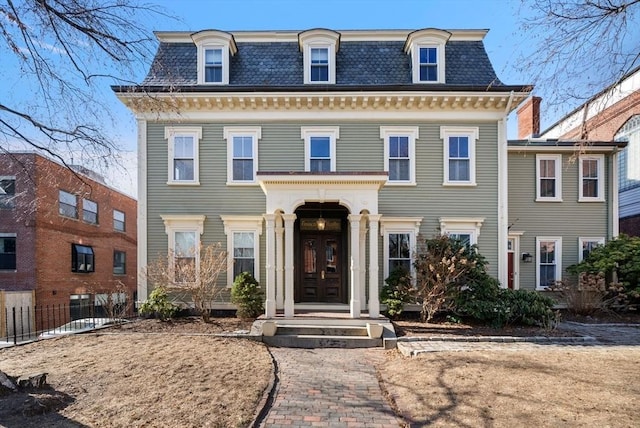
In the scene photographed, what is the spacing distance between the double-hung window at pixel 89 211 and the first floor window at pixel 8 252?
3810mm

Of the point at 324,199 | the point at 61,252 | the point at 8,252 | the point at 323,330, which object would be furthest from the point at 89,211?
the point at 323,330

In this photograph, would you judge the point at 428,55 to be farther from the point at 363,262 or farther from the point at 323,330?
the point at 323,330

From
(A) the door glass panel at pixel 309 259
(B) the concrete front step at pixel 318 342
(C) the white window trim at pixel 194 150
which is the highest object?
(C) the white window trim at pixel 194 150

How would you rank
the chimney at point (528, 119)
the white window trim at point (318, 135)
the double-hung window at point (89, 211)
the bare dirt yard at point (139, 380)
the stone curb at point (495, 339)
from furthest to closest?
the double-hung window at point (89, 211), the chimney at point (528, 119), the white window trim at point (318, 135), the stone curb at point (495, 339), the bare dirt yard at point (139, 380)

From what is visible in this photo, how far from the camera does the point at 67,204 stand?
20.5m

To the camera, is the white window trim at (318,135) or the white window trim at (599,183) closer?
the white window trim at (318,135)

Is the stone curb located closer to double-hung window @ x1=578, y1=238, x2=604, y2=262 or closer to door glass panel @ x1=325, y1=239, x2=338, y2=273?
door glass panel @ x1=325, y1=239, x2=338, y2=273

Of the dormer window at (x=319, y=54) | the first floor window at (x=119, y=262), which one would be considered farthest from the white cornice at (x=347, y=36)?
the first floor window at (x=119, y=262)

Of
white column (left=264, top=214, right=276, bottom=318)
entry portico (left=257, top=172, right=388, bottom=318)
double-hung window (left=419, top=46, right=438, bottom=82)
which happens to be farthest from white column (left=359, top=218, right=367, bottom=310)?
double-hung window (left=419, top=46, right=438, bottom=82)

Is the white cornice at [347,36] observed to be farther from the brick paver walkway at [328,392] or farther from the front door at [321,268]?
the brick paver walkway at [328,392]

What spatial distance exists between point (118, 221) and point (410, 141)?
21.2 metres

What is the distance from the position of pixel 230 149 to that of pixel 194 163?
4.05 ft

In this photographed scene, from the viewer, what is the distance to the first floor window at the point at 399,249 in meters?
12.3

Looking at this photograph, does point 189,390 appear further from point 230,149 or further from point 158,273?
point 230,149
